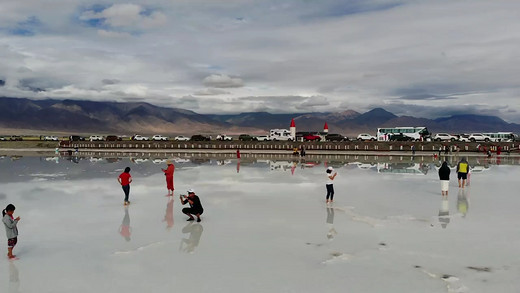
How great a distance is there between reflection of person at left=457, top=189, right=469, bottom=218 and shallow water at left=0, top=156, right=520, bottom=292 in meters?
0.08

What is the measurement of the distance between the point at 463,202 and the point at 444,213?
2.99 meters

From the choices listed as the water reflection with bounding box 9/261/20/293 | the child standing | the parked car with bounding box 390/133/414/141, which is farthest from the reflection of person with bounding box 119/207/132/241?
the parked car with bounding box 390/133/414/141

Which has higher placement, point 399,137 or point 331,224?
point 399,137

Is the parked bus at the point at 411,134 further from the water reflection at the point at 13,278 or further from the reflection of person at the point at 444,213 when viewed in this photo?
the water reflection at the point at 13,278

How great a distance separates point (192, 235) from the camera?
12398 mm

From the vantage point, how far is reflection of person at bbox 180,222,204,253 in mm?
11141

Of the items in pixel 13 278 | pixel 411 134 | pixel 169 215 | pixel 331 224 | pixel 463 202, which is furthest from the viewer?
pixel 411 134

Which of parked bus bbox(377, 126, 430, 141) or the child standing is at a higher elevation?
parked bus bbox(377, 126, 430, 141)

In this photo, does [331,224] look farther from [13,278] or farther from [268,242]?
[13,278]

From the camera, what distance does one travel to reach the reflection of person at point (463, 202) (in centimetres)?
1589

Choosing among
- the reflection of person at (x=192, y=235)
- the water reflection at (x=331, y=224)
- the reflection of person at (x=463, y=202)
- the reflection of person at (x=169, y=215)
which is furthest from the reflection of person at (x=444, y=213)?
the reflection of person at (x=169, y=215)

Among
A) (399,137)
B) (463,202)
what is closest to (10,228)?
(463,202)

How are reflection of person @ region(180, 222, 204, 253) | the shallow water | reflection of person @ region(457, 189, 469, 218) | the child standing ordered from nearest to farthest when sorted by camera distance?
the shallow water < the child standing < reflection of person @ region(180, 222, 204, 253) < reflection of person @ region(457, 189, 469, 218)

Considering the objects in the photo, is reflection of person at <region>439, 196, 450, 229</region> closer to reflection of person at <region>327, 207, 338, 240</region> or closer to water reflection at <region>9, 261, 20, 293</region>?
reflection of person at <region>327, 207, 338, 240</region>
